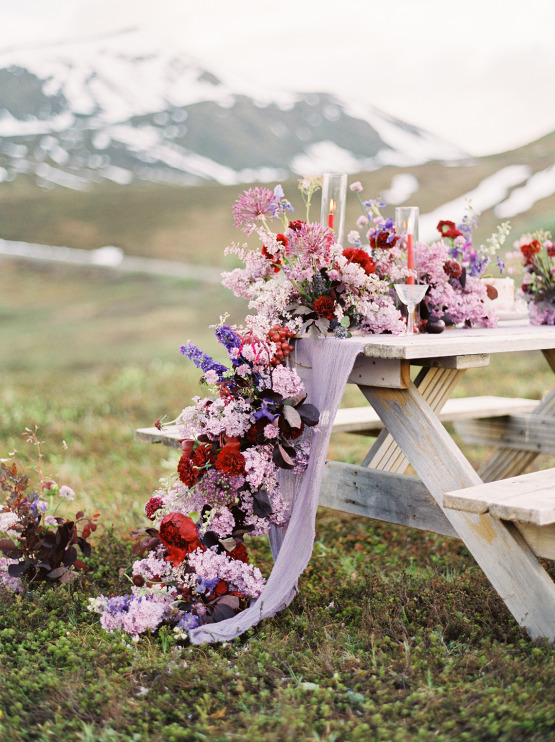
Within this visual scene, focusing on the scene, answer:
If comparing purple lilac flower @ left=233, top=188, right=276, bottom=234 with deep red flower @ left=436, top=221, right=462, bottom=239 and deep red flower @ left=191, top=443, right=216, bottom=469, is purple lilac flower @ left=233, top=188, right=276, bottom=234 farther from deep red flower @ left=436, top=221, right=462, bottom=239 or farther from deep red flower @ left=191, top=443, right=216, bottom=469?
deep red flower @ left=436, top=221, right=462, bottom=239

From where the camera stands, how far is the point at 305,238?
8.95 feet

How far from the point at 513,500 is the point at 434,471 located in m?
0.52

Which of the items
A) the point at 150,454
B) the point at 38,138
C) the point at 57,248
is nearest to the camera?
the point at 150,454

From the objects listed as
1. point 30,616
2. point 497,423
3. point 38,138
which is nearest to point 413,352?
point 30,616

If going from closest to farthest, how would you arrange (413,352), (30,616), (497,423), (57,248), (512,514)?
(512,514)
(413,352)
(30,616)
(497,423)
(57,248)

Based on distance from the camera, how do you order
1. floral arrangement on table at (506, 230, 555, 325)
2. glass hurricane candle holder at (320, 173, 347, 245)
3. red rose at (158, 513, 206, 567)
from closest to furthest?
red rose at (158, 513, 206, 567) → glass hurricane candle holder at (320, 173, 347, 245) → floral arrangement on table at (506, 230, 555, 325)

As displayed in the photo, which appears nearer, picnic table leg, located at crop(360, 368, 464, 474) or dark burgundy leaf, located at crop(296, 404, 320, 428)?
dark burgundy leaf, located at crop(296, 404, 320, 428)

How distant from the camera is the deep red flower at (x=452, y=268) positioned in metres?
3.16

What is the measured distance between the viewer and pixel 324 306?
2.74m

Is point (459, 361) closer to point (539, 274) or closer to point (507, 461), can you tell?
point (539, 274)

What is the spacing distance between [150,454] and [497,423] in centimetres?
281

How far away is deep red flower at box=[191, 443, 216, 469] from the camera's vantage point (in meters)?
2.65

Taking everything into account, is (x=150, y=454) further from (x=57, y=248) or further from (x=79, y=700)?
(x=57, y=248)

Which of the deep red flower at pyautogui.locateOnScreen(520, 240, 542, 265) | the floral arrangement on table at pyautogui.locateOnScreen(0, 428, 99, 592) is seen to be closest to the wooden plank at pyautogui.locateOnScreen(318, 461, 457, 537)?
the floral arrangement on table at pyautogui.locateOnScreen(0, 428, 99, 592)
